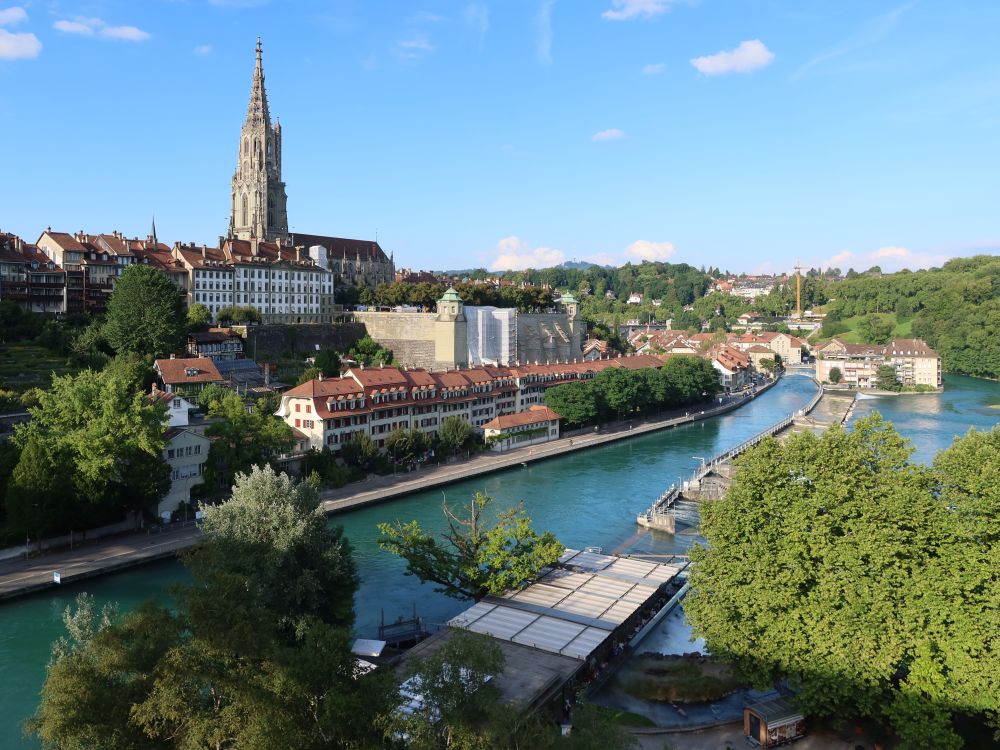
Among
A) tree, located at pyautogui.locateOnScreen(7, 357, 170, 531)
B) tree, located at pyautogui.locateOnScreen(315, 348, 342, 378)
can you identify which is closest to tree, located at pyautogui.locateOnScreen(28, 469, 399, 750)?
tree, located at pyautogui.locateOnScreen(7, 357, 170, 531)

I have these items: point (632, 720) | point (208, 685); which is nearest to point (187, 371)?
point (632, 720)

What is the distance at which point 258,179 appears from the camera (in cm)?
6631

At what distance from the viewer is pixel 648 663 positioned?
1711 centimetres

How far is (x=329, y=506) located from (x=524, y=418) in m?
16.5

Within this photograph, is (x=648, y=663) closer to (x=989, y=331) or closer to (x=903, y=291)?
(x=989, y=331)

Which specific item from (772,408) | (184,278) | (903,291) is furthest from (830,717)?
(903,291)

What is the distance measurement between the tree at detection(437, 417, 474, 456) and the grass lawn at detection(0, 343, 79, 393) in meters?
16.5

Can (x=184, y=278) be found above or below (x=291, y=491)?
above

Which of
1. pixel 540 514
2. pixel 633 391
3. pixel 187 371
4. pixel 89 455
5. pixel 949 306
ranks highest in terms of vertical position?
pixel 949 306

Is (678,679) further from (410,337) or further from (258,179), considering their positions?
(258,179)

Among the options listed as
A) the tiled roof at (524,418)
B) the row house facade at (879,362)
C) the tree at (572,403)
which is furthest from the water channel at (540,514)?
the row house facade at (879,362)

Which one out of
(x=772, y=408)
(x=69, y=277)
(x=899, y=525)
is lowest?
(x=772, y=408)

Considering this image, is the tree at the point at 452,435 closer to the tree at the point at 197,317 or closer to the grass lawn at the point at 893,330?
the tree at the point at 197,317

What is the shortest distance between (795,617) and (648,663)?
170 inches
